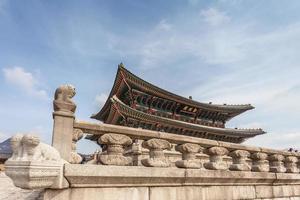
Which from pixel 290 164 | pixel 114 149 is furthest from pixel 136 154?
pixel 290 164

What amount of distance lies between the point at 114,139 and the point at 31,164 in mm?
1560

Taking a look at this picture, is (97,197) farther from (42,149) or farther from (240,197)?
(240,197)

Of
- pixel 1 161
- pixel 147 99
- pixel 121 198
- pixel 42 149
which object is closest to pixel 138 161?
pixel 121 198

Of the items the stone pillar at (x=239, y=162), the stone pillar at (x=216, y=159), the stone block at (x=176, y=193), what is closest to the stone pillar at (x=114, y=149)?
the stone block at (x=176, y=193)

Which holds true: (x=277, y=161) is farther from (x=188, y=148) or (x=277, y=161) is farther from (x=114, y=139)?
(x=114, y=139)

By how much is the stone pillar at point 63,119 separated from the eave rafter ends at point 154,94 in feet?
51.3

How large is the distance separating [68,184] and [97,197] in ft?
1.78

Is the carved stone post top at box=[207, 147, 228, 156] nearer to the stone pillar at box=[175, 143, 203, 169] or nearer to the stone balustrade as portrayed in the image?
the stone balustrade

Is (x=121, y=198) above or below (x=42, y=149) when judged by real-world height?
below

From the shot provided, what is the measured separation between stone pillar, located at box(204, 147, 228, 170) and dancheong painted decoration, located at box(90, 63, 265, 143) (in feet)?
42.9

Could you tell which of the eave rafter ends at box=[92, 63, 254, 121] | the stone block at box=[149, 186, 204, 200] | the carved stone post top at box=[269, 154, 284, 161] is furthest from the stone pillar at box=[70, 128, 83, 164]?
the eave rafter ends at box=[92, 63, 254, 121]

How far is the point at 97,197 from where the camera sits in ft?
13.1

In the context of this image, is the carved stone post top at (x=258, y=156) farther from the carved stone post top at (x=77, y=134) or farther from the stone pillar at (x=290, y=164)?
the carved stone post top at (x=77, y=134)

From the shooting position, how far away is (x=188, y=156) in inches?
211
